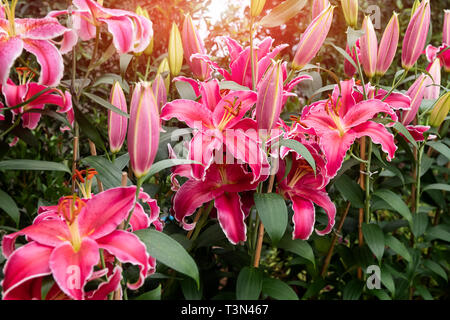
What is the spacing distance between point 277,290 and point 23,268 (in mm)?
436

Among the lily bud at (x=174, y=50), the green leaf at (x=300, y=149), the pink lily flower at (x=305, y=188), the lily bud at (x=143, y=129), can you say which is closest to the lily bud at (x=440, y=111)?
the pink lily flower at (x=305, y=188)

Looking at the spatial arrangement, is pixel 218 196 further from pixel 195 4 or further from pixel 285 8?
pixel 195 4

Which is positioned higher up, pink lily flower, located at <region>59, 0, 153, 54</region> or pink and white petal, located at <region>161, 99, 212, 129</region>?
pink lily flower, located at <region>59, 0, 153, 54</region>

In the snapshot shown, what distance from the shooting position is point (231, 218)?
674 mm

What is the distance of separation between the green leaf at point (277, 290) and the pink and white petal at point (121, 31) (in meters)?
0.46

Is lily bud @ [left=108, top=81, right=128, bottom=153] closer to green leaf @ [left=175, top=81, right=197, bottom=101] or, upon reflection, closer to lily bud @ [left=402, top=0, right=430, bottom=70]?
green leaf @ [left=175, top=81, right=197, bottom=101]

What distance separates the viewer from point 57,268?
46 cm

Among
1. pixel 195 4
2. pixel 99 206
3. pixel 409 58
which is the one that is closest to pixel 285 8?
pixel 409 58

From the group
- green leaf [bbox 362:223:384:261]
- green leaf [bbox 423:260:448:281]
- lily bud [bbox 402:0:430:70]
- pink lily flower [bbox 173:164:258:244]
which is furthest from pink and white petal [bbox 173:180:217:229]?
green leaf [bbox 423:260:448:281]

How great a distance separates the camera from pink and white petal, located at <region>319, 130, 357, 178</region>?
688mm

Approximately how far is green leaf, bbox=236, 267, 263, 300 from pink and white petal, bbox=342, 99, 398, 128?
0.30 m

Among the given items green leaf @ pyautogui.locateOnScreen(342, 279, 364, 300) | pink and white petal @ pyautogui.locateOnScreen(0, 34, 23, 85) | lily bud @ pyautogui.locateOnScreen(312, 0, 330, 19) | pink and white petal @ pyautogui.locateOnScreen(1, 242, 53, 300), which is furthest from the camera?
green leaf @ pyautogui.locateOnScreen(342, 279, 364, 300)
